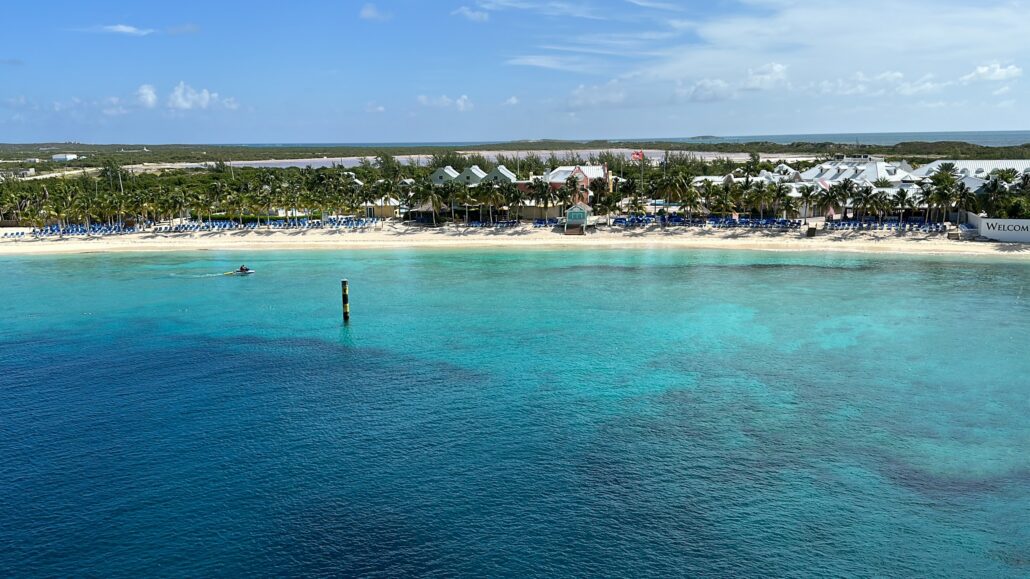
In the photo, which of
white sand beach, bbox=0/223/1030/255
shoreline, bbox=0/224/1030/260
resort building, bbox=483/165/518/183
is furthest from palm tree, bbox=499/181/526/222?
resort building, bbox=483/165/518/183

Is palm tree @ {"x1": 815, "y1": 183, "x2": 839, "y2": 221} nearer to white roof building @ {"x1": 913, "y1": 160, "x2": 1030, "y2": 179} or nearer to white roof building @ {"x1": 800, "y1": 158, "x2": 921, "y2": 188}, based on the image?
white roof building @ {"x1": 800, "y1": 158, "x2": 921, "y2": 188}

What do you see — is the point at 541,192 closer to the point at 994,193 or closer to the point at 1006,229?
the point at 994,193

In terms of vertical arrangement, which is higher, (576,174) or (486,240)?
(576,174)

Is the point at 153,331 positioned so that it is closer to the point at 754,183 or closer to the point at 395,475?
the point at 395,475

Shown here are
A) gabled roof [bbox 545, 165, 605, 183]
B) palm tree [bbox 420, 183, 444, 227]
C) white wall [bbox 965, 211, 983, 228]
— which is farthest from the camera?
gabled roof [bbox 545, 165, 605, 183]

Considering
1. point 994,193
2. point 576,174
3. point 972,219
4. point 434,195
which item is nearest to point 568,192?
point 576,174

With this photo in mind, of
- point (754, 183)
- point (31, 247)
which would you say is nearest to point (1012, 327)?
point (754, 183)

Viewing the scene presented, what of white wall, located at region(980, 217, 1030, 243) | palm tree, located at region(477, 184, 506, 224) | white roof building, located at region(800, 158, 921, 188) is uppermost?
white roof building, located at region(800, 158, 921, 188)
